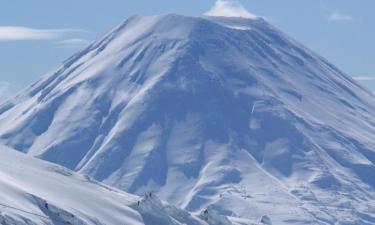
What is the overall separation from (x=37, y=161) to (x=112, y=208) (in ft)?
62.6

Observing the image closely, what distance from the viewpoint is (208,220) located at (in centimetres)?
17525

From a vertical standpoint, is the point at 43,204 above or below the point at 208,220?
below

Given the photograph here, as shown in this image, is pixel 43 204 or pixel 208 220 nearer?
pixel 43 204

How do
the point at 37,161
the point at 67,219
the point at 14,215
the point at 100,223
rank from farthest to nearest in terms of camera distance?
1. the point at 37,161
2. the point at 100,223
3. the point at 67,219
4. the point at 14,215

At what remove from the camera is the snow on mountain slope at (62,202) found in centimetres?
12925

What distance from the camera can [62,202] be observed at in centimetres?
14475

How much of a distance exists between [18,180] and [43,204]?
41.7ft

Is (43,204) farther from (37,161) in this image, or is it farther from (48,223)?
(37,161)

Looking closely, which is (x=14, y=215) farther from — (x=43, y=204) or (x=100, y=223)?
(x=100, y=223)

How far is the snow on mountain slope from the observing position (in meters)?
129

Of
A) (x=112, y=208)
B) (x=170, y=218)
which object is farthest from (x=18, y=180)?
(x=170, y=218)

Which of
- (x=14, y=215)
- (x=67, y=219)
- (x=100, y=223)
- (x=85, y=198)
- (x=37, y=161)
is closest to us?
(x=14, y=215)

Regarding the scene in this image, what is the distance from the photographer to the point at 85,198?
156 meters

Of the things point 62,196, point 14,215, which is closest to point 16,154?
point 62,196
